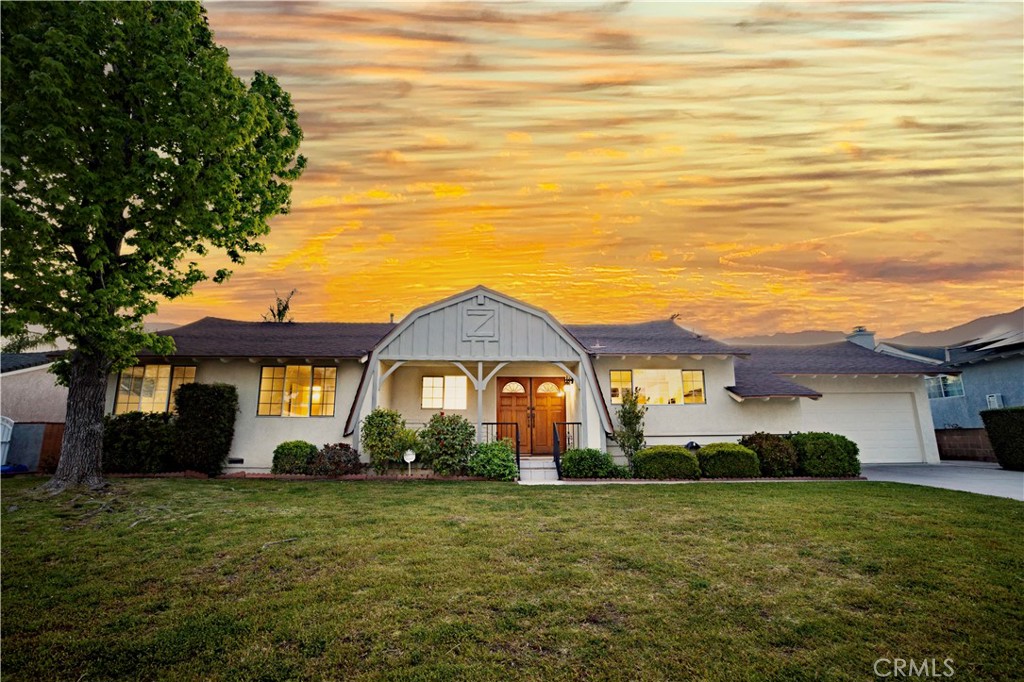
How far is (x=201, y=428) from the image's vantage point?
12.0 m

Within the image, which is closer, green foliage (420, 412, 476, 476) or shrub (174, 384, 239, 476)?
shrub (174, 384, 239, 476)

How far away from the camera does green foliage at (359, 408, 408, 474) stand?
1212 cm

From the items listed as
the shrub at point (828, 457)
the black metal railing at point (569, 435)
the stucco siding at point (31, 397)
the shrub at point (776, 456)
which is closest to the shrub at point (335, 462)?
the black metal railing at point (569, 435)

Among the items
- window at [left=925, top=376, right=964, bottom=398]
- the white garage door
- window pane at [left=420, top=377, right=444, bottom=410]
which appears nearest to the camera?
window pane at [left=420, top=377, right=444, bottom=410]

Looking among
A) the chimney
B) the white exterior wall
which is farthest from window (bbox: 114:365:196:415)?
the chimney

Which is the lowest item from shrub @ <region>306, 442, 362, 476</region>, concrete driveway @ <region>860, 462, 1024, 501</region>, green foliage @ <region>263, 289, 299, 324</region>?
concrete driveway @ <region>860, 462, 1024, 501</region>

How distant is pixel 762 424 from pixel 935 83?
1021cm

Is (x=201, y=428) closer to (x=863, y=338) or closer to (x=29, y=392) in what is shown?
(x=29, y=392)

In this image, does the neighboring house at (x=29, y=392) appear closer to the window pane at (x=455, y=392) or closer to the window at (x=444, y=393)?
the window at (x=444, y=393)

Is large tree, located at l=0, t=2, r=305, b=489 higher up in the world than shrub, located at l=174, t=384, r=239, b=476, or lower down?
higher up

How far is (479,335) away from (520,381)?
136 inches

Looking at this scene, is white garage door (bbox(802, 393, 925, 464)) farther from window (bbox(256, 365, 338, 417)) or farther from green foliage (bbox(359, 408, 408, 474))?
window (bbox(256, 365, 338, 417))

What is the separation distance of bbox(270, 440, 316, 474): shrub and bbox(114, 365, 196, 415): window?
13.0 feet

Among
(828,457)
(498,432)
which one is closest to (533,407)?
(498,432)
